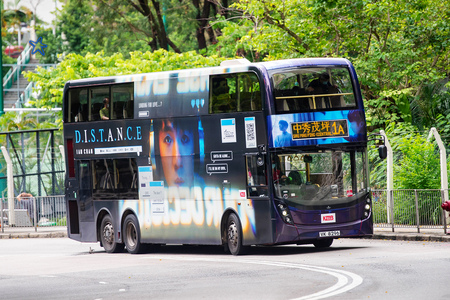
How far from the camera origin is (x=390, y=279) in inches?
520

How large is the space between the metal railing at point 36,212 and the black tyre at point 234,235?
1360cm

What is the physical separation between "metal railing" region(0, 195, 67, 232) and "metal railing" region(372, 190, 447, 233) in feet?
41.3

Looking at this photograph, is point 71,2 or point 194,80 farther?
point 71,2

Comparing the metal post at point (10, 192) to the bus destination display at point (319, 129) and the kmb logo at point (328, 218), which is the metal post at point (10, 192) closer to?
the bus destination display at point (319, 129)

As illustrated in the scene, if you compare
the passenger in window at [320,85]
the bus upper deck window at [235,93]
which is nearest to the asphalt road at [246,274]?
the bus upper deck window at [235,93]

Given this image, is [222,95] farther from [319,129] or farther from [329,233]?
[329,233]

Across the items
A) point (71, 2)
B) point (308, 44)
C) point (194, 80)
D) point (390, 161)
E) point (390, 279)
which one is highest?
point (71, 2)

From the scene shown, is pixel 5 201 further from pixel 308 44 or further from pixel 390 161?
pixel 390 161

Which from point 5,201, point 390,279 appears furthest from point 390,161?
Result: point 5,201

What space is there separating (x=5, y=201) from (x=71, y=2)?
13.3 metres

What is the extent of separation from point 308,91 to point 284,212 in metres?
2.50

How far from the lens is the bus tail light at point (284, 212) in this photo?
59.7 ft

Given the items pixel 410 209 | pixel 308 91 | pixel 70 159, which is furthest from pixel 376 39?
pixel 308 91

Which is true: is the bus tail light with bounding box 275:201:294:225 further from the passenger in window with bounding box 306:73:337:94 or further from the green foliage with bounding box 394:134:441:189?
the green foliage with bounding box 394:134:441:189
